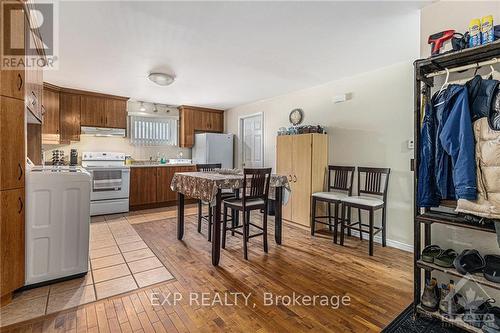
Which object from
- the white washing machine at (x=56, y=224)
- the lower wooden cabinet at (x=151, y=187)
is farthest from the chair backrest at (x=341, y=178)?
the lower wooden cabinet at (x=151, y=187)

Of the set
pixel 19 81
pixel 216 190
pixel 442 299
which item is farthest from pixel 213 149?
pixel 442 299

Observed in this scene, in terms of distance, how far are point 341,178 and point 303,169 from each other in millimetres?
574

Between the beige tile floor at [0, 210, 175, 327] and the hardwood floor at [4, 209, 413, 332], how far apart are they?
109mm

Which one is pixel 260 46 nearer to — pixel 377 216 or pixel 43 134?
pixel 377 216

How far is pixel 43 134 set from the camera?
4285mm

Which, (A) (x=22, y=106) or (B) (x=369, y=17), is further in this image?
(B) (x=369, y=17)

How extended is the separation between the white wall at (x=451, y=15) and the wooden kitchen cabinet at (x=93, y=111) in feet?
17.1

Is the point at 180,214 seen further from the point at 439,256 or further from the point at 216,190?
the point at 439,256

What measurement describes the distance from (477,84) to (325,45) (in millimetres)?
1516

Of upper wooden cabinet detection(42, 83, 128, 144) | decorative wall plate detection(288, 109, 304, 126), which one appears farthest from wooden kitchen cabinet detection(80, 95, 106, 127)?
decorative wall plate detection(288, 109, 304, 126)

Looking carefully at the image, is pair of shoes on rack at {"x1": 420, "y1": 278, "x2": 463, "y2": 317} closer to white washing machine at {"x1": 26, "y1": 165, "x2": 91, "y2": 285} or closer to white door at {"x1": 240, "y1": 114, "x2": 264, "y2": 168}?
white washing machine at {"x1": 26, "y1": 165, "x2": 91, "y2": 285}

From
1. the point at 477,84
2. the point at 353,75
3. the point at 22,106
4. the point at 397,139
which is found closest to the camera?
the point at 477,84

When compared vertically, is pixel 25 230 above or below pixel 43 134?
below

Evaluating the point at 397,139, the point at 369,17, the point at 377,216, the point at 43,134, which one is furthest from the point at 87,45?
the point at 377,216
